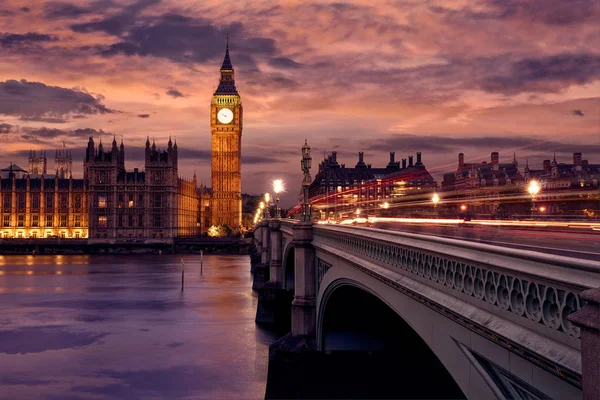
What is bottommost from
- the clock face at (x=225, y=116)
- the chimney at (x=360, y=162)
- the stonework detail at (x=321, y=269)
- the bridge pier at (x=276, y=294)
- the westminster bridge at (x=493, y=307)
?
the bridge pier at (x=276, y=294)

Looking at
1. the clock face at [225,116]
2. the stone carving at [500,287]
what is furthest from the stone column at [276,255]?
the clock face at [225,116]

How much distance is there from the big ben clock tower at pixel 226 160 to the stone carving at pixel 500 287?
170227mm

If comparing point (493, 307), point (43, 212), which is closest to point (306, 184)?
point (493, 307)

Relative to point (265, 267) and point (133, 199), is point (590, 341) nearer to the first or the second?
point (265, 267)

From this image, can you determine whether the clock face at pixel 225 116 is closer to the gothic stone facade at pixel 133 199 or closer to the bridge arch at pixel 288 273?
the gothic stone facade at pixel 133 199

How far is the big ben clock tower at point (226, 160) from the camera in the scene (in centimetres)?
18100

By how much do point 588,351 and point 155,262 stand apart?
123 m

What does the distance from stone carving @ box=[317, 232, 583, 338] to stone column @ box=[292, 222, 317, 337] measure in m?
13.9

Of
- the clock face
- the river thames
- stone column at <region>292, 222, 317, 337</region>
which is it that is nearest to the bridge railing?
stone column at <region>292, 222, 317, 337</region>

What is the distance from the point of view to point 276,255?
165 ft

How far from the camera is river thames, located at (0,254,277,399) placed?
34594 mm

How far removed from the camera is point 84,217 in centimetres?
16400

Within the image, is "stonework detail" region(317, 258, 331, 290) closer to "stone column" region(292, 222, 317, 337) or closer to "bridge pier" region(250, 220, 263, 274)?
"stone column" region(292, 222, 317, 337)

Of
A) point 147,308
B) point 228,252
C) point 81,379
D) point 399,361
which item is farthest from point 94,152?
point 399,361
